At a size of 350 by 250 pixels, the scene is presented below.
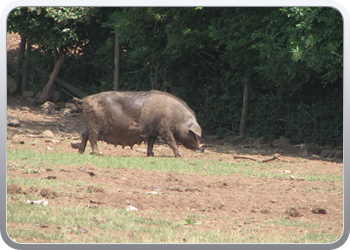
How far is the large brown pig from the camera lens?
10.2 m

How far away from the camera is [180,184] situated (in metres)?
7.16

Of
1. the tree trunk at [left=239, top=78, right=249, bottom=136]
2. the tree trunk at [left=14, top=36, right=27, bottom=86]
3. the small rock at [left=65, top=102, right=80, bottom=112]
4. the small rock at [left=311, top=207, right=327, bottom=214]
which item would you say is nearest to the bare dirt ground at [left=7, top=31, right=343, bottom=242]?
the small rock at [left=311, top=207, right=327, bottom=214]

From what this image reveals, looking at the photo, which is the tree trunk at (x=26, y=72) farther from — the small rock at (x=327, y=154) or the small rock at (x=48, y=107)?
the small rock at (x=327, y=154)

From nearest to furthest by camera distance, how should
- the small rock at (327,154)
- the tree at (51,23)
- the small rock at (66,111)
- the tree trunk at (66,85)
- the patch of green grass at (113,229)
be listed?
the patch of green grass at (113,229)
the small rock at (327,154)
the tree at (51,23)
the small rock at (66,111)
the tree trunk at (66,85)

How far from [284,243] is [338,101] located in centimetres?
928

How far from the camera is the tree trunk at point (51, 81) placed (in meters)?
16.8

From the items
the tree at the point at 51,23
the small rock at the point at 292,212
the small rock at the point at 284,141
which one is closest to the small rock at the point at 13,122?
the tree at the point at 51,23

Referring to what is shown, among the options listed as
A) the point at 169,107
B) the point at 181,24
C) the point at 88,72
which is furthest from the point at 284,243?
the point at 88,72

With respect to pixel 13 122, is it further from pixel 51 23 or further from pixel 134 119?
pixel 134 119

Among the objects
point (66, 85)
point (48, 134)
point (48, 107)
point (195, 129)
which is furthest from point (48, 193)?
point (66, 85)

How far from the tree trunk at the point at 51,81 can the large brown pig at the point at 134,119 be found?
687cm

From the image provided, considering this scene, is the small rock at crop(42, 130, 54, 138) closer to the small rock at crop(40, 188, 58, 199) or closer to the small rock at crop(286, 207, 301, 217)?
the small rock at crop(40, 188, 58, 199)

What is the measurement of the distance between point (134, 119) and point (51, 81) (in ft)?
25.4

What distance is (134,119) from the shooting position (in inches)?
405
